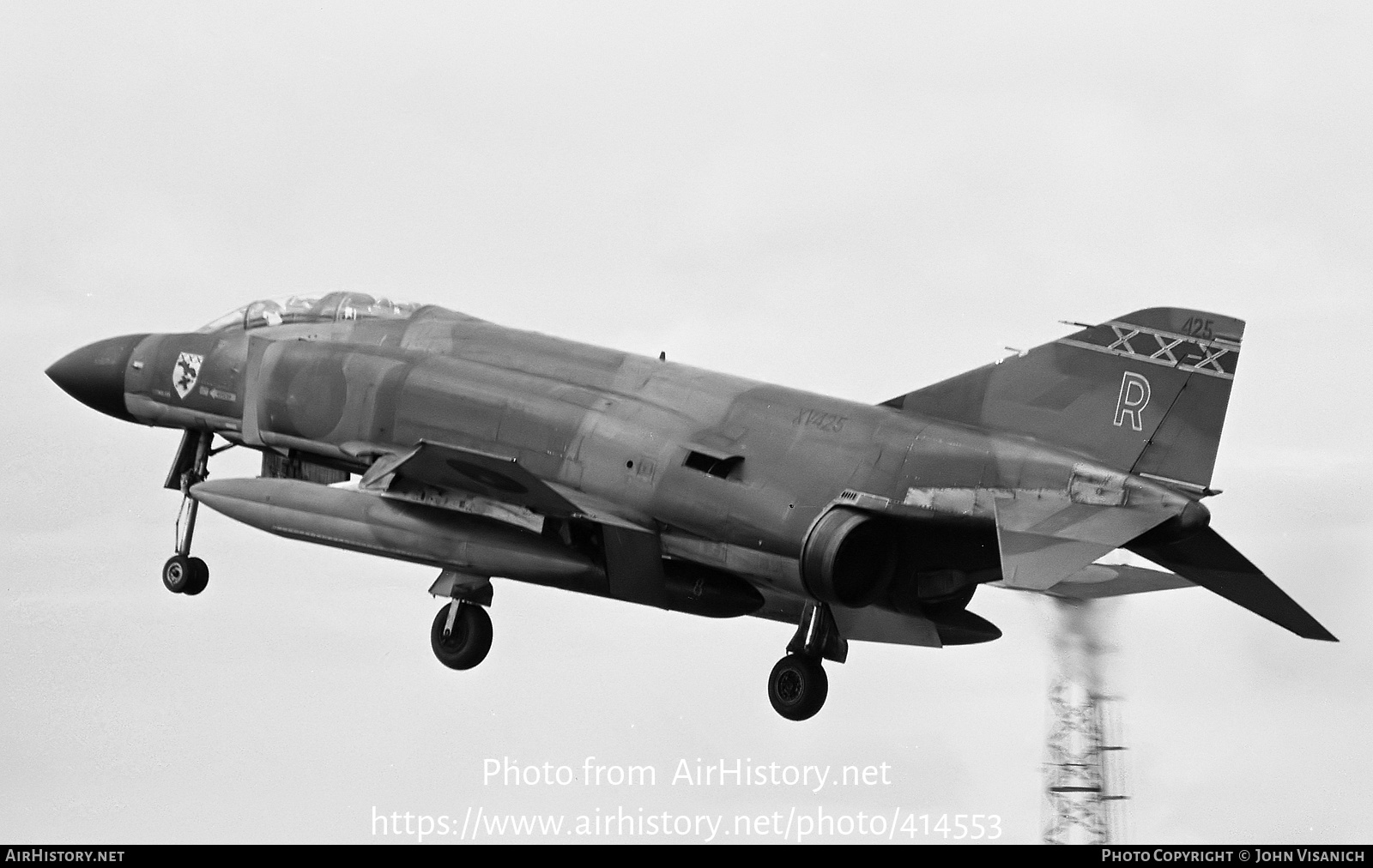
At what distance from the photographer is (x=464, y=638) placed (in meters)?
23.0

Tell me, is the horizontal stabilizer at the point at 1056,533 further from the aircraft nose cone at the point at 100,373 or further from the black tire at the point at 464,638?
the aircraft nose cone at the point at 100,373

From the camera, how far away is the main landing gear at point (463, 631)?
22812mm

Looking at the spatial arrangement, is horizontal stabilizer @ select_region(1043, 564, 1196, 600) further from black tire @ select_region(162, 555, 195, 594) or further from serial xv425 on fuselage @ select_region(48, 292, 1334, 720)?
black tire @ select_region(162, 555, 195, 594)

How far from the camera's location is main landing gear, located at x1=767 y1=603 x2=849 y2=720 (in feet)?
64.9

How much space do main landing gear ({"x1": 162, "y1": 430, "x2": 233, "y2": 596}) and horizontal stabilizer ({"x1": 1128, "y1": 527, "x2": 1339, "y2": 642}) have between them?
11.5 metres

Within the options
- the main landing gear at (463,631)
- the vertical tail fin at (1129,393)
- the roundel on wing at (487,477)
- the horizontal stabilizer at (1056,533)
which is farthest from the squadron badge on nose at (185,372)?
the horizontal stabilizer at (1056,533)

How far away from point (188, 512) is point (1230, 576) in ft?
40.4

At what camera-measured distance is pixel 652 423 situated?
802 inches

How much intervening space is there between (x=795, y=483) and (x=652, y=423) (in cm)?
186

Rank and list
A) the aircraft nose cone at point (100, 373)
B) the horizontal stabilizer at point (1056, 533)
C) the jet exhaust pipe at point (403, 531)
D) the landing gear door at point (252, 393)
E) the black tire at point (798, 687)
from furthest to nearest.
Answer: the aircraft nose cone at point (100, 373) < the landing gear door at point (252, 393) < the jet exhaust pipe at point (403, 531) < the black tire at point (798, 687) < the horizontal stabilizer at point (1056, 533)

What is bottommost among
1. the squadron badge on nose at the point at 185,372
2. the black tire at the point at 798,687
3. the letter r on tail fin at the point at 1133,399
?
the black tire at the point at 798,687

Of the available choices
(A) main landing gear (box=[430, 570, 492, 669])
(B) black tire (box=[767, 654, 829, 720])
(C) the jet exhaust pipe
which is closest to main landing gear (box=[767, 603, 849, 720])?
(B) black tire (box=[767, 654, 829, 720])

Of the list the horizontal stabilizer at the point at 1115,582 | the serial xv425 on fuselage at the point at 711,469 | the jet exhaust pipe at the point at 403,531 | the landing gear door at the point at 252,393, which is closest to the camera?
the serial xv425 on fuselage at the point at 711,469

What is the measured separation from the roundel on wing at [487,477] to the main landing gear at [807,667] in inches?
119
